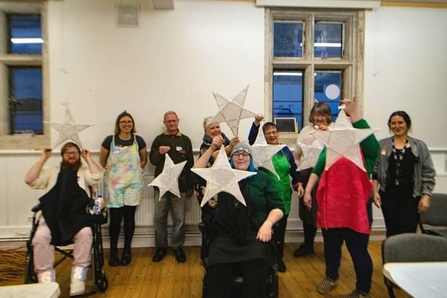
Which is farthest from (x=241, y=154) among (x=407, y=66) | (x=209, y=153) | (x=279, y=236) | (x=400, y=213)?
(x=407, y=66)

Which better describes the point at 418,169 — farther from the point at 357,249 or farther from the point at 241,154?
the point at 241,154

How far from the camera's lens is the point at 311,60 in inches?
143

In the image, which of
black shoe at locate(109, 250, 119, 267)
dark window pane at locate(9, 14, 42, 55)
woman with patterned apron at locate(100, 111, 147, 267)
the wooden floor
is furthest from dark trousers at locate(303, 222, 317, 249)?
dark window pane at locate(9, 14, 42, 55)

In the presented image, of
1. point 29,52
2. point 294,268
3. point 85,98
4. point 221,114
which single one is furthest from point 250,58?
point 29,52

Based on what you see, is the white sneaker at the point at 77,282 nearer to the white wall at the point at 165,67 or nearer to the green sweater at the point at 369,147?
the white wall at the point at 165,67

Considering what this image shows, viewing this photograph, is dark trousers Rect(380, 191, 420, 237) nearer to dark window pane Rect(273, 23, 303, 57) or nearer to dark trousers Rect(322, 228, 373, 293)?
dark trousers Rect(322, 228, 373, 293)

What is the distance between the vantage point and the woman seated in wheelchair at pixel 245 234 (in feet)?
6.06

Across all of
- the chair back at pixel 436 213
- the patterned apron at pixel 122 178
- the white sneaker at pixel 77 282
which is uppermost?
the patterned apron at pixel 122 178

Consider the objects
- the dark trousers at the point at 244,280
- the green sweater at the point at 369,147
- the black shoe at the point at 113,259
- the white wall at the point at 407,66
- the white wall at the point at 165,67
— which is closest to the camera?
the dark trousers at the point at 244,280

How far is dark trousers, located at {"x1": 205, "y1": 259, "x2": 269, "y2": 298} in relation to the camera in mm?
1823

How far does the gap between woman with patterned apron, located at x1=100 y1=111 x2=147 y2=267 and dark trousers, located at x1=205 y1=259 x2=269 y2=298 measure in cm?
139

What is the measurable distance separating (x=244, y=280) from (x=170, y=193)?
147 cm

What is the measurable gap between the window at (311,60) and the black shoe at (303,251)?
1400 millimetres

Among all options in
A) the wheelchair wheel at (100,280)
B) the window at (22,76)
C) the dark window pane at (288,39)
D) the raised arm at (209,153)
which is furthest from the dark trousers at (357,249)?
the window at (22,76)
